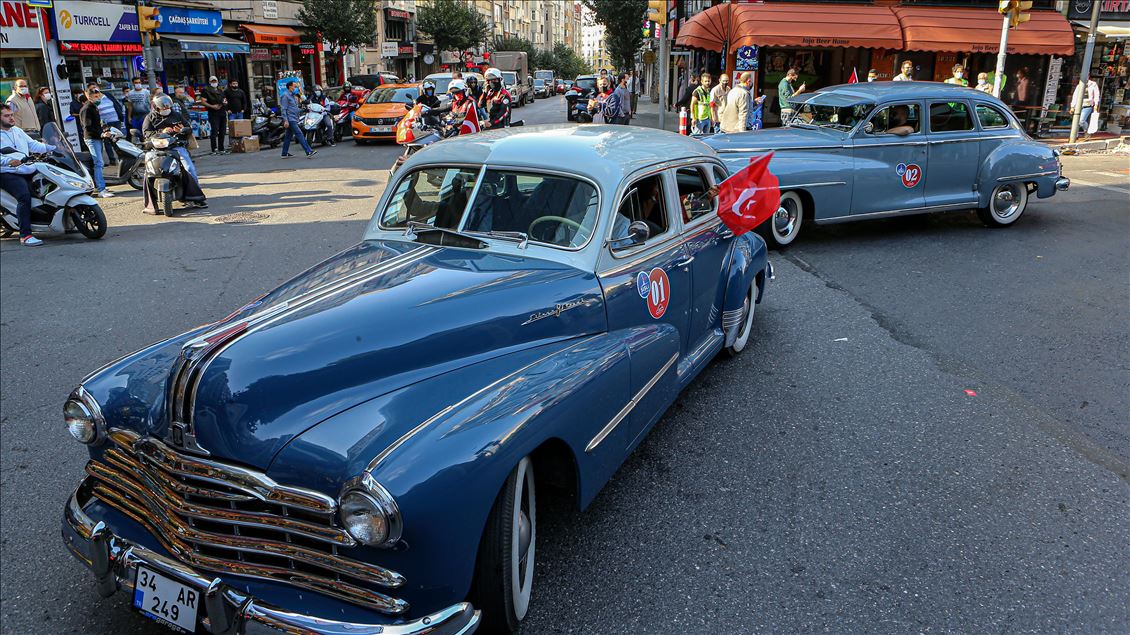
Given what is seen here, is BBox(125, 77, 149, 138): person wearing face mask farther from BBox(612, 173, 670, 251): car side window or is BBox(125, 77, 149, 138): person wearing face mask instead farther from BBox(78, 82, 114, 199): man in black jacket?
BBox(612, 173, 670, 251): car side window

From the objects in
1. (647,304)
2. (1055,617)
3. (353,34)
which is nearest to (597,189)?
(647,304)

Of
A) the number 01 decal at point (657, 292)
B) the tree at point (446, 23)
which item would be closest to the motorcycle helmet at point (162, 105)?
the number 01 decal at point (657, 292)

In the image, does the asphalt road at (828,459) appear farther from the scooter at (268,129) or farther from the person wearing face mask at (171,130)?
the scooter at (268,129)

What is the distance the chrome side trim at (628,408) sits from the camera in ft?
10.8

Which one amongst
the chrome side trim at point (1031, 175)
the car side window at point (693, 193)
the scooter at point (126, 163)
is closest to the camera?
the car side window at point (693, 193)

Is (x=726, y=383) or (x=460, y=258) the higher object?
(x=460, y=258)

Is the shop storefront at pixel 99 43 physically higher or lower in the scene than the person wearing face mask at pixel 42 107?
higher

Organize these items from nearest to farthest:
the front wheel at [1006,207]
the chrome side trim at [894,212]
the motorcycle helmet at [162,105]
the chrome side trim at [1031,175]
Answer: the chrome side trim at [894,212] < the chrome side trim at [1031,175] < the front wheel at [1006,207] < the motorcycle helmet at [162,105]

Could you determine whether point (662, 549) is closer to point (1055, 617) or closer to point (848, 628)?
point (848, 628)

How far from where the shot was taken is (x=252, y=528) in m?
2.56

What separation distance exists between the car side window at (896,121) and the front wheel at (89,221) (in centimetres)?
981

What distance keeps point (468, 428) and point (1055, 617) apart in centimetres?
248

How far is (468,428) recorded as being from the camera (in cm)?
264

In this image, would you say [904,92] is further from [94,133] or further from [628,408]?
[94,133]
